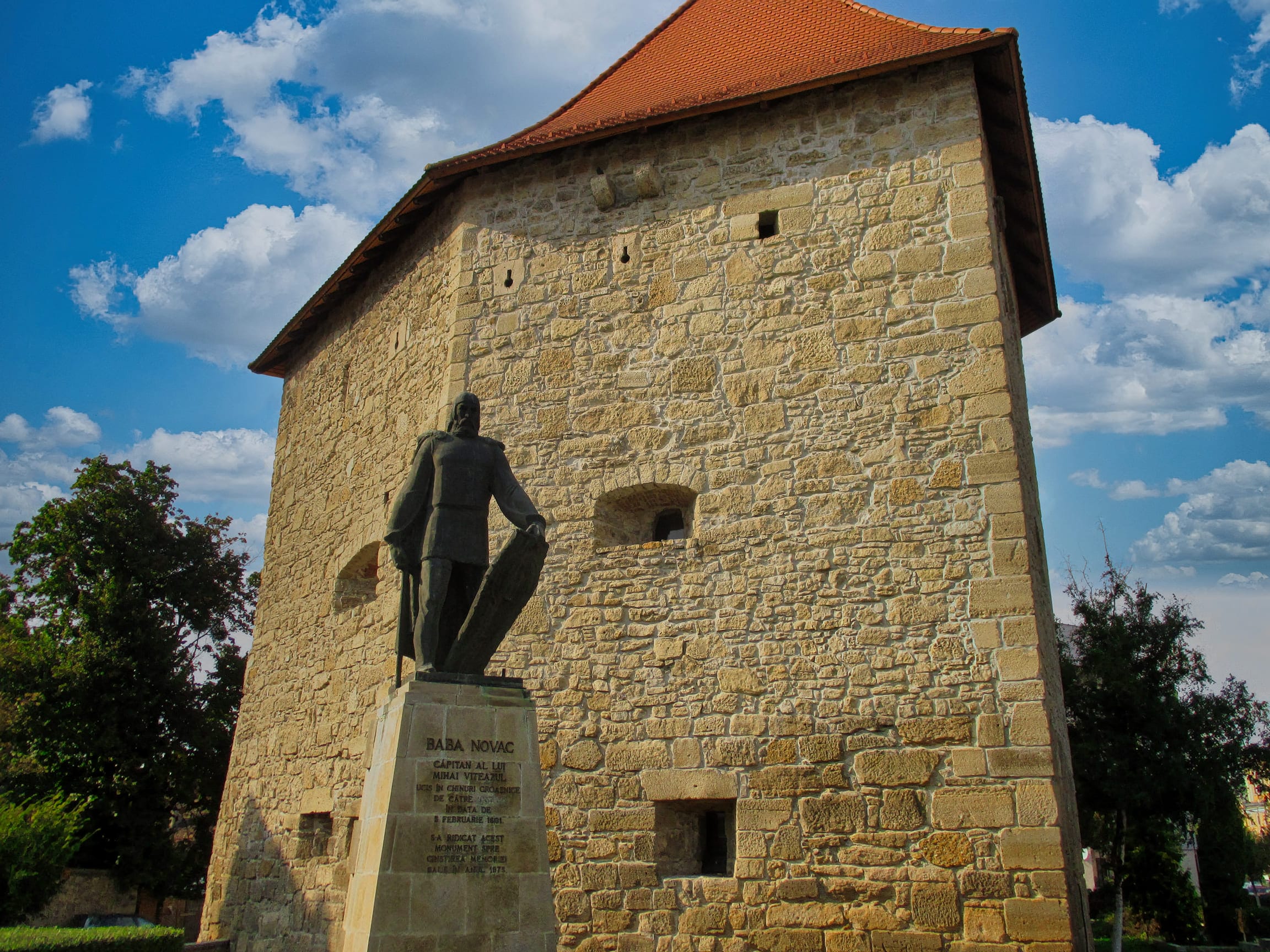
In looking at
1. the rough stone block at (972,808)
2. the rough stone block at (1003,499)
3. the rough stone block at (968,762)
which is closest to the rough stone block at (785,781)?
the rough stone block at (972,808)

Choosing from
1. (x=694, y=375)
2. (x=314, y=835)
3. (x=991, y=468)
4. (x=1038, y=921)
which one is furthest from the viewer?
(x=314, y=835)

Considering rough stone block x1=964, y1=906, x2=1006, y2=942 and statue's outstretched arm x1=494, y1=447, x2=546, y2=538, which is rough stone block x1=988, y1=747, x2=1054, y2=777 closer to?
rough stone block x1=964, y1=906, x2=1006, y2=942

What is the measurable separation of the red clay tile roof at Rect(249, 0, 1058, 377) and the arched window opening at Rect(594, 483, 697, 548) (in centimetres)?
310

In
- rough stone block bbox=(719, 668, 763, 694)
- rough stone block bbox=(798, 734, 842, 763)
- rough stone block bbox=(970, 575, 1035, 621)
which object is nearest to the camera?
rough stone block bbox=(970, 575, 1035, 621)

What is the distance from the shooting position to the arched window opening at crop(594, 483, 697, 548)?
8102 mm

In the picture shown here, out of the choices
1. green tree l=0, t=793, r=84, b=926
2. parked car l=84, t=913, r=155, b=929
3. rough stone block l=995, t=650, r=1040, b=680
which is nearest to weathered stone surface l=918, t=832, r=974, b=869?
rough stone block l=995, t=650, r=1040, b=680

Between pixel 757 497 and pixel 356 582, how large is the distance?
15.9 ft

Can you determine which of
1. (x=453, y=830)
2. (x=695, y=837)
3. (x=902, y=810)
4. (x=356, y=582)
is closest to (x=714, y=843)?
(x=695, y=837)

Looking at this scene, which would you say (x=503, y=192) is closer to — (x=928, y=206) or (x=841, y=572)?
(x=928, y=206)

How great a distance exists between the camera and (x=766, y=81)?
335 inches

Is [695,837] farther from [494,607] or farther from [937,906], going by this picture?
[494,607]

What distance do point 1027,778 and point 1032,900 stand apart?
0.72m

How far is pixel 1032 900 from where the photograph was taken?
20.6 feet

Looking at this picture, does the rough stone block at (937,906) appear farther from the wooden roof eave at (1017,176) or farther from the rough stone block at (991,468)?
the wooden roof eave at (1017,176)
